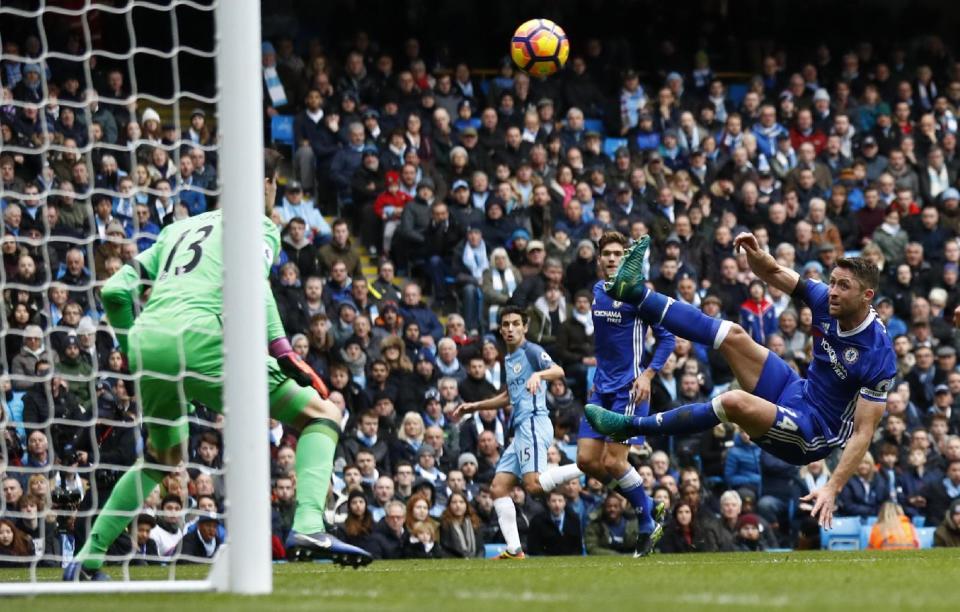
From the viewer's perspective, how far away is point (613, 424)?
10.2 m

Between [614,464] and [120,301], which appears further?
[614,464]

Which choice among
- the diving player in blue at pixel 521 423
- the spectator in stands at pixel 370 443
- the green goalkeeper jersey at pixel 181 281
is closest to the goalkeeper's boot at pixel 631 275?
the diving player in blue at pixel 521 423

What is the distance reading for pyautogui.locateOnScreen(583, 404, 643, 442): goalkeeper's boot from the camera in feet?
33.4

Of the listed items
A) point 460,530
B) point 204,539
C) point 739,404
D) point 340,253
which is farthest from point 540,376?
point 340,253

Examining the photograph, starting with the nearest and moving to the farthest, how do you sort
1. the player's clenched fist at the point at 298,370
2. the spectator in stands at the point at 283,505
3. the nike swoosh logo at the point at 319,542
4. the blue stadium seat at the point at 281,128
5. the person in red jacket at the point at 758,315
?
the player's clenched fist at the point at 298,370, the nike swoosh logo at the point at 319,542, the spectator in stands at the point at 283,505, the person in red jacket at the point at 758,315, the blue stadium seat at the point at 281,128

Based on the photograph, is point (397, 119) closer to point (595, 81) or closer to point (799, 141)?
point (595, 81)

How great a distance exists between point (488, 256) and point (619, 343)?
5613 mm

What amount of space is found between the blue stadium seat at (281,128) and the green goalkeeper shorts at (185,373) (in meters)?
10.3

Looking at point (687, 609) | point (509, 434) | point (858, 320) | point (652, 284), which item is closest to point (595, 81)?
point (652, 284)

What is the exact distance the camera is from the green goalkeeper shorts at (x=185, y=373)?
320 inches

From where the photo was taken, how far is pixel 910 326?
18531 mm

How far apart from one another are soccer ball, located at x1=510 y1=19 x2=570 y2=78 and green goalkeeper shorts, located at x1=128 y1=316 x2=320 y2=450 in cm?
675

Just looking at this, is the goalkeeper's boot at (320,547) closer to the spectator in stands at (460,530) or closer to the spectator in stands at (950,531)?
the spectator in stands at (460,530)

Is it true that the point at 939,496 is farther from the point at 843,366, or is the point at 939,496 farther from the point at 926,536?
the point at 843,366
